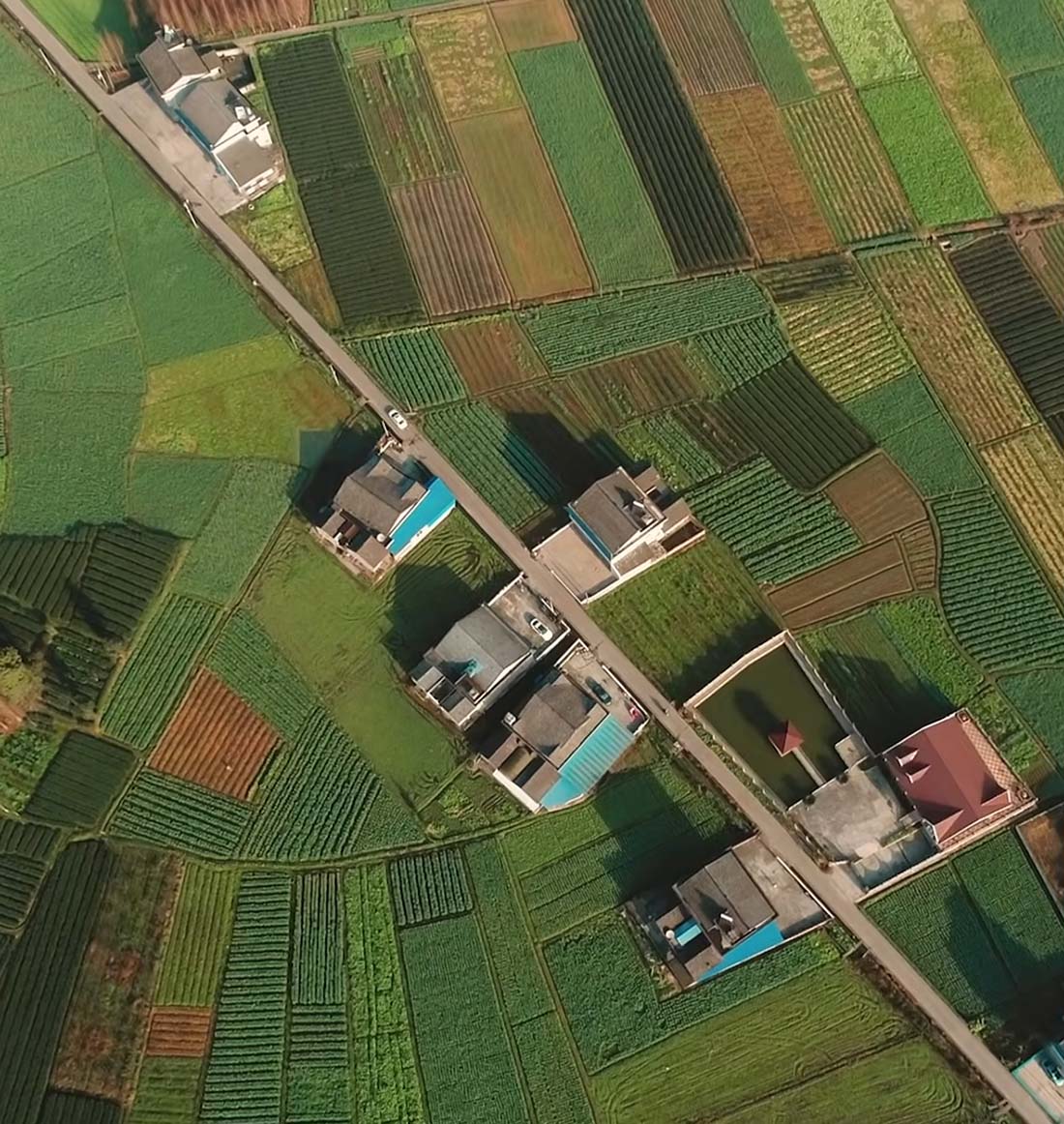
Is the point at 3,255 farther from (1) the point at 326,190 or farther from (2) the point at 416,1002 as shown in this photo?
(2) the point at 416,1002

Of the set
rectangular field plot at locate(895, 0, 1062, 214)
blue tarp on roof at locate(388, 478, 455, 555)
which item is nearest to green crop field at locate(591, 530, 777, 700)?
blue tarp on roof at locate(388, 478, 455, 555)

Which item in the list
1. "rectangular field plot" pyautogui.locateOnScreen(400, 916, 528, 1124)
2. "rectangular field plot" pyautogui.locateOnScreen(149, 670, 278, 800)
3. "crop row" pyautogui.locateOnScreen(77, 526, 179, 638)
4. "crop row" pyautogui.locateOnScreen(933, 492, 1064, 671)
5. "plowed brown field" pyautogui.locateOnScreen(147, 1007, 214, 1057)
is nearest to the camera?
"rectangular field plot" pyautogui.locateOnScreen(400, 916, 528, 1124)

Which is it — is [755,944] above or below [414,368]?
below

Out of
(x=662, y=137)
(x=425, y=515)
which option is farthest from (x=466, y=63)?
(x=425, y=515)

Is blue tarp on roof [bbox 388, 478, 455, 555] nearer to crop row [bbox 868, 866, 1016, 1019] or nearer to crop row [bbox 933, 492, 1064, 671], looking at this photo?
crop row [bbox 933, 492, 1064, 671]

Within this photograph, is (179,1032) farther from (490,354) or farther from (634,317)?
(634,317)

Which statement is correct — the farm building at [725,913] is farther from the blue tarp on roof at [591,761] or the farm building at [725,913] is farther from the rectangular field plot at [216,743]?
the rectangular field plot at [216,743]
